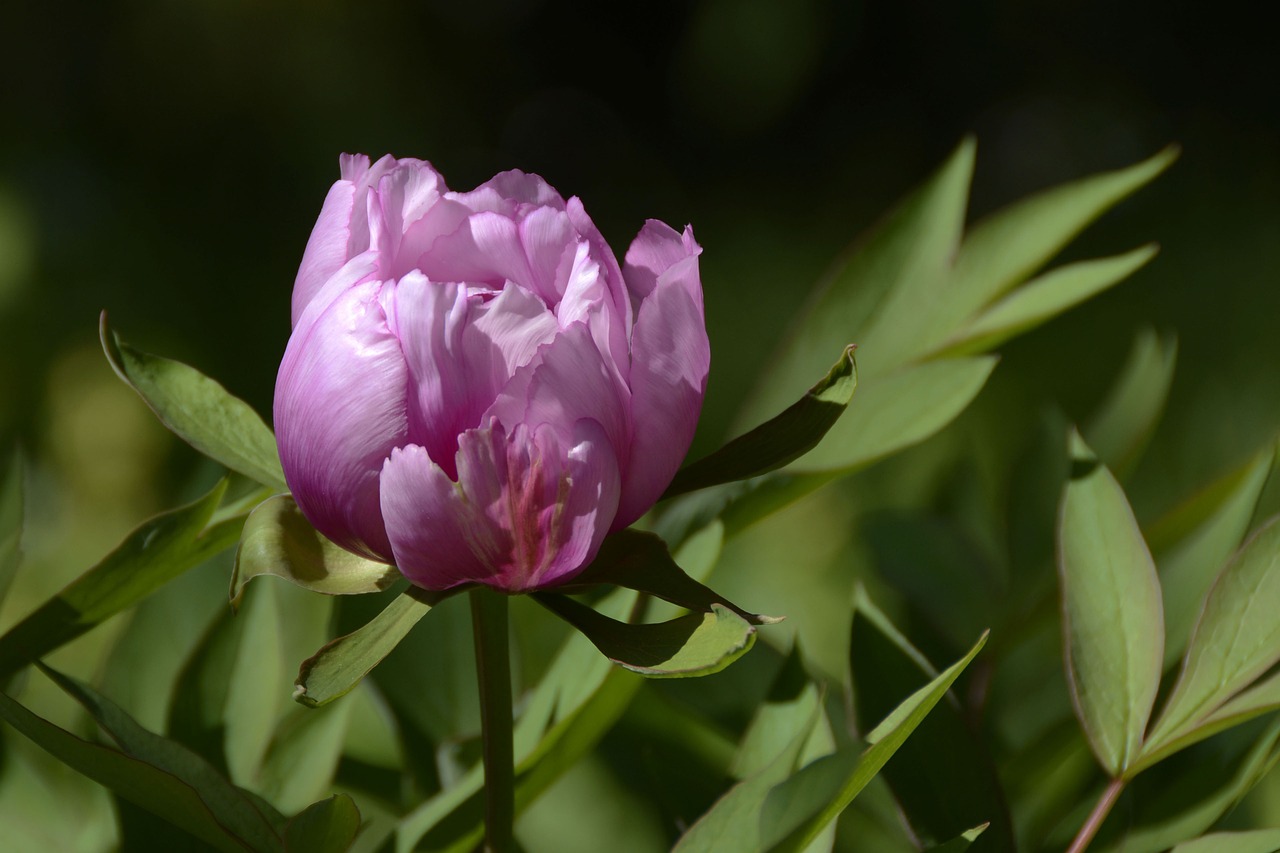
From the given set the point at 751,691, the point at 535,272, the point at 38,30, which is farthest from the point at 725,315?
the point at 535,272

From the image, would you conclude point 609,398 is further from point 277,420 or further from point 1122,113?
point 1122,113

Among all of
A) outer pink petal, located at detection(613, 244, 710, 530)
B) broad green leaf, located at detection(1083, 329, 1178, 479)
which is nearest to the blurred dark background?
broad green leaf, located at detection(1083, 329, 1178, 479)

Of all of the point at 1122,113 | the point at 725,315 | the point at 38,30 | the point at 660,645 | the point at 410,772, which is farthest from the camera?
the point at 1122,113

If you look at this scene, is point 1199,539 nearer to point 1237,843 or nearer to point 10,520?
point 1237,843

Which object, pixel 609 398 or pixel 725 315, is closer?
pixel 609 398

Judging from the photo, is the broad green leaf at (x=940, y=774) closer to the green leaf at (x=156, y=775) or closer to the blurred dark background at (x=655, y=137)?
the green leaf at (x=156, y=775)

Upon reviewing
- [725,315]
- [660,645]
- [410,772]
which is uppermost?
[660,645]
